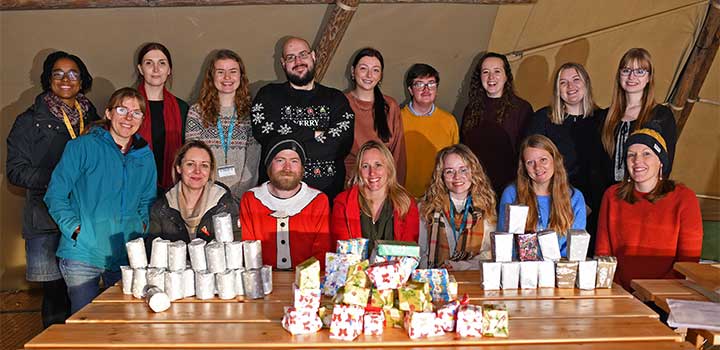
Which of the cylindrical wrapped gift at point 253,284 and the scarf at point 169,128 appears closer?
the cylindrical wrapped gift at point 253,284

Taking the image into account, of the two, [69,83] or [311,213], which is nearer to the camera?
[311,213]

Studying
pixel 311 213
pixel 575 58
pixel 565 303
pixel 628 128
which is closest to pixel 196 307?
pixel 311 213

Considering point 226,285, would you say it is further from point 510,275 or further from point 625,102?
point 625,102

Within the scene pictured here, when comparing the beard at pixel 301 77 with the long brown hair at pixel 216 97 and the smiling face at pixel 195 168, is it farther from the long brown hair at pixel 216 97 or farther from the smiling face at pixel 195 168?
the smiling face at pixel 195 168

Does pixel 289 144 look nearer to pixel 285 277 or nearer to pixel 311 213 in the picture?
pixel 311 213

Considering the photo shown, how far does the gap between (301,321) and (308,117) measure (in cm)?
172

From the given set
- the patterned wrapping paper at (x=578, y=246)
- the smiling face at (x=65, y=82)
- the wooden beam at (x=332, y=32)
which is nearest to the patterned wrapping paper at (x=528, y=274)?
the patterned wrapping paper at (x=578, y=246)

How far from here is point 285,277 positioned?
301 centimetres

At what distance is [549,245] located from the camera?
2.84 meters

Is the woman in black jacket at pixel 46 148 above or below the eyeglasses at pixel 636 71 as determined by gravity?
below

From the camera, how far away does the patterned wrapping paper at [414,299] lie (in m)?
2.38

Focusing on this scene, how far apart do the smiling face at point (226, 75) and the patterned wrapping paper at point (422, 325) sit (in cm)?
197

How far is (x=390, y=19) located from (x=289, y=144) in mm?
1526

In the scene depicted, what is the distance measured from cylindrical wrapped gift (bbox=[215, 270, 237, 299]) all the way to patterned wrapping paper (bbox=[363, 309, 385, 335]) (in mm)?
579
